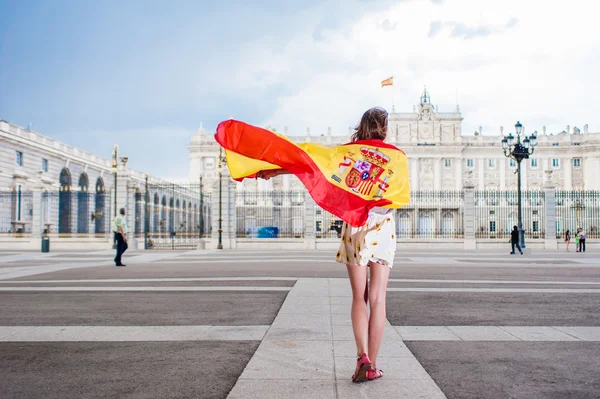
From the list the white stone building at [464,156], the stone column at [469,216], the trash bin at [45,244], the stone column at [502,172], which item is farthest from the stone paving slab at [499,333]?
the stone column at [502,172]

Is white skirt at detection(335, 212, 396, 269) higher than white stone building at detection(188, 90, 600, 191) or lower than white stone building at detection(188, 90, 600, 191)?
lower

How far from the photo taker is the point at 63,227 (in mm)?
41000

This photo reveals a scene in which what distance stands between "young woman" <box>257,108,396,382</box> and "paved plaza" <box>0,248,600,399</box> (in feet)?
0.61

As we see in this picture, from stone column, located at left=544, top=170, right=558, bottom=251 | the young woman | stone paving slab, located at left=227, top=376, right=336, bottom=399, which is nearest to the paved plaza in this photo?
stone paving slab, located at left=227, top=376, right=336, bottom=399

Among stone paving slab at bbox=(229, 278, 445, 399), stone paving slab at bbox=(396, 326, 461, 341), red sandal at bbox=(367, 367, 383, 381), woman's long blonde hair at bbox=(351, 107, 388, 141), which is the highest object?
woman's long blonde hair at bbox=(351, 107, 388, 141)

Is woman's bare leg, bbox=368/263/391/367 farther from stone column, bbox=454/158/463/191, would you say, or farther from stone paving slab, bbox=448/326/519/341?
stone column, bbox=454/158/463/191

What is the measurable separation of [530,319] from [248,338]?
11.2 feet

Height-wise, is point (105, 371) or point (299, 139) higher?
point (299, 139)

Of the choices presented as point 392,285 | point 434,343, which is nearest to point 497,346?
point 434,343

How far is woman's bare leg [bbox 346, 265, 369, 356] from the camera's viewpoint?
12.2 feet

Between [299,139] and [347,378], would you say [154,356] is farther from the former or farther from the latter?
[299,139]

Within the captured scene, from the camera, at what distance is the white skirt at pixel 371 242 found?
3.68 meters

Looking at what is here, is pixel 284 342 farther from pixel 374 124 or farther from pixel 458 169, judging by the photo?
pixel 458 169

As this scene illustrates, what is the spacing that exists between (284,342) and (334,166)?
1897 mm
